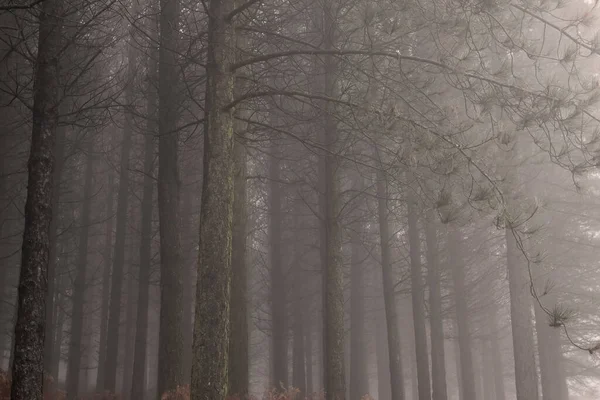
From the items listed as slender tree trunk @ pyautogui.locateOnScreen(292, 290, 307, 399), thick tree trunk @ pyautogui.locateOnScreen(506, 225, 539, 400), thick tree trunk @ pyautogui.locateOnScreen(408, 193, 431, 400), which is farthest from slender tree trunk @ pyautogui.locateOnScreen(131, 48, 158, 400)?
thick tree trunk @ pyautogui.locateOnScreen(506, 225, 539, 400)

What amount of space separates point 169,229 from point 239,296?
2102 millimetres

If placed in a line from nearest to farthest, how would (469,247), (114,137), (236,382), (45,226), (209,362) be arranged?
(209,362)
(45,226)
(236,382)
(469,247)
(114,137)

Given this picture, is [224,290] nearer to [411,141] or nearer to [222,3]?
[411,141]

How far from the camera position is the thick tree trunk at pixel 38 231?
6930 mm

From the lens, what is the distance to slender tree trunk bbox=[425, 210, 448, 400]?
49.0ft

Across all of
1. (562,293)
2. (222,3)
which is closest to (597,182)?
(562,293)

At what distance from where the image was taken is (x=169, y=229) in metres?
10.7

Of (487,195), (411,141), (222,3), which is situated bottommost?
(487,195)

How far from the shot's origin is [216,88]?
22.2 feet

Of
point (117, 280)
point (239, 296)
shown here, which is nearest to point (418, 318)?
point (239, 296)

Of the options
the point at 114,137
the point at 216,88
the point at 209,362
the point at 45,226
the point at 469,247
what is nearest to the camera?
the point at 209,362

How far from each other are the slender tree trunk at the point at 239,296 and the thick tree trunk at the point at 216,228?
2427 mm

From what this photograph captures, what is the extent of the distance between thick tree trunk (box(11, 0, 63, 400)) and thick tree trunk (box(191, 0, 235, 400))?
2087mm

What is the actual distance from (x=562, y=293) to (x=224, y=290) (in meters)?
17.4
